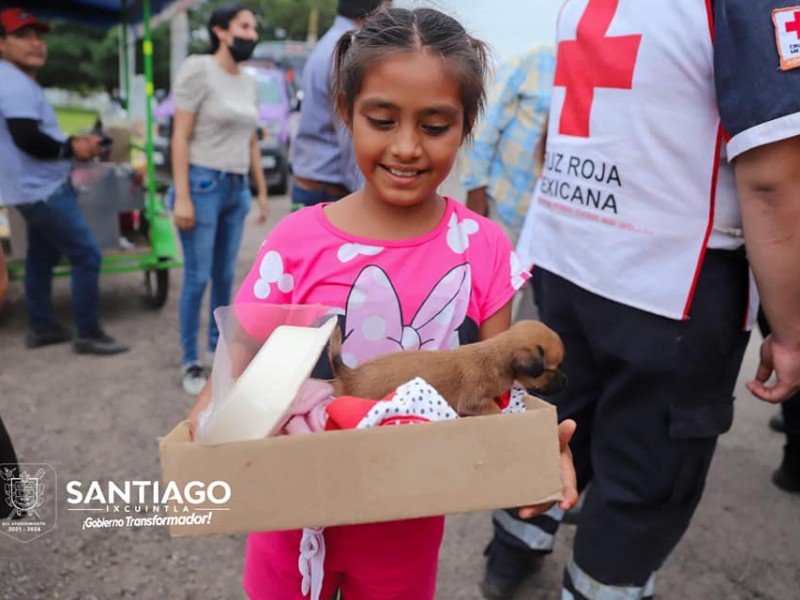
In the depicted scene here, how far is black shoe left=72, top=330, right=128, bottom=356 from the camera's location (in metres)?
4.92

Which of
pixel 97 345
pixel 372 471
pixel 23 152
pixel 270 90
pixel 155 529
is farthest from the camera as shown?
pixel 270 90

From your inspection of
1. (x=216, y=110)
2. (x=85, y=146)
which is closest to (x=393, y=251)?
(x=216, y=110)

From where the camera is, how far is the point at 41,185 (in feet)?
14.6

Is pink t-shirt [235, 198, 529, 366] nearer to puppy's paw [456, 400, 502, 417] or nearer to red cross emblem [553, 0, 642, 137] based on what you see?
puppy's paw [456, 400, 502, 417]

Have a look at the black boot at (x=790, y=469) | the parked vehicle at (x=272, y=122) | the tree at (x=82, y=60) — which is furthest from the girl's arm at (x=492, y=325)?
the tree at (x=82, y=60)

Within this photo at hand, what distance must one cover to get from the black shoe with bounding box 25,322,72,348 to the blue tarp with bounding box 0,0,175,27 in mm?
2729

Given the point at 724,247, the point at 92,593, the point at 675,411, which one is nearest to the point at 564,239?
the point at 724,247

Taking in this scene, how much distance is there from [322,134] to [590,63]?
2119mm

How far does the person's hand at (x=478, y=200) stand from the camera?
3.83 metres

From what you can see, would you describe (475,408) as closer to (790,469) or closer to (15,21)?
(790,469)

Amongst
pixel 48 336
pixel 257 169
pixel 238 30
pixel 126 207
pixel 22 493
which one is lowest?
pixel 48 336

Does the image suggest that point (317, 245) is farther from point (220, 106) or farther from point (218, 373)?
point (220, 106)

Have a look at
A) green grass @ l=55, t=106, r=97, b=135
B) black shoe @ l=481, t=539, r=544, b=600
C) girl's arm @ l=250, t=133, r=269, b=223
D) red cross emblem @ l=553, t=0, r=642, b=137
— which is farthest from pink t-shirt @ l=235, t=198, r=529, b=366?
green grass @ l=55, t=106, r=97, b=135

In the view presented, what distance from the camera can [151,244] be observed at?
5.75 meters
